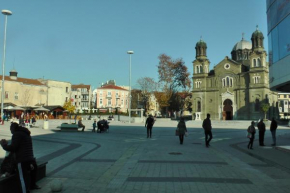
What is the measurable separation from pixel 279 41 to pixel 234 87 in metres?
48.6

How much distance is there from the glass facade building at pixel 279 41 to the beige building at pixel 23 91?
5956 centimetres

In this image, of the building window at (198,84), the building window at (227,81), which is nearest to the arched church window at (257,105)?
the building window at (227,81)

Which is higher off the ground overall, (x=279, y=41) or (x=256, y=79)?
(x=256, y=79)

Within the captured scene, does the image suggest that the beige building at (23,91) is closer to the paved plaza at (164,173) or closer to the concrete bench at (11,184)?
the paved plaza at (164,173)

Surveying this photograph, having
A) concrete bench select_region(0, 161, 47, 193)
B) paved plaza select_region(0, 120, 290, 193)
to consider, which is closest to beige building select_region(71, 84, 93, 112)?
paved plaza select_region(0, 120, 290, 193)

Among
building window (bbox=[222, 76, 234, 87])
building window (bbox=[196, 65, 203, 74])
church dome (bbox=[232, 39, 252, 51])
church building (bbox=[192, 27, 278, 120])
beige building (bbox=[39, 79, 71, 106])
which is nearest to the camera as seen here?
church building (bbox=[192, 27, 278, 120])

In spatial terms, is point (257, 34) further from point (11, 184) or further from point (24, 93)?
point (11, 184)

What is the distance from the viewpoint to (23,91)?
6869 centimetres

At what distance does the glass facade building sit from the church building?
3931 cm

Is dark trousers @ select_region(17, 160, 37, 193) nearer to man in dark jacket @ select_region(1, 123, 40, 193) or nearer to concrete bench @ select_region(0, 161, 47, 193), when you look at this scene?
man in dark jacket @ select_region(1, 123, 40, 193)

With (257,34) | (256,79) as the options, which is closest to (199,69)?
(256,79)

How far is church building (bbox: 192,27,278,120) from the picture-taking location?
60.1m

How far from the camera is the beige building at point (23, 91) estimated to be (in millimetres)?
65125

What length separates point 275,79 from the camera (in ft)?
60.6
